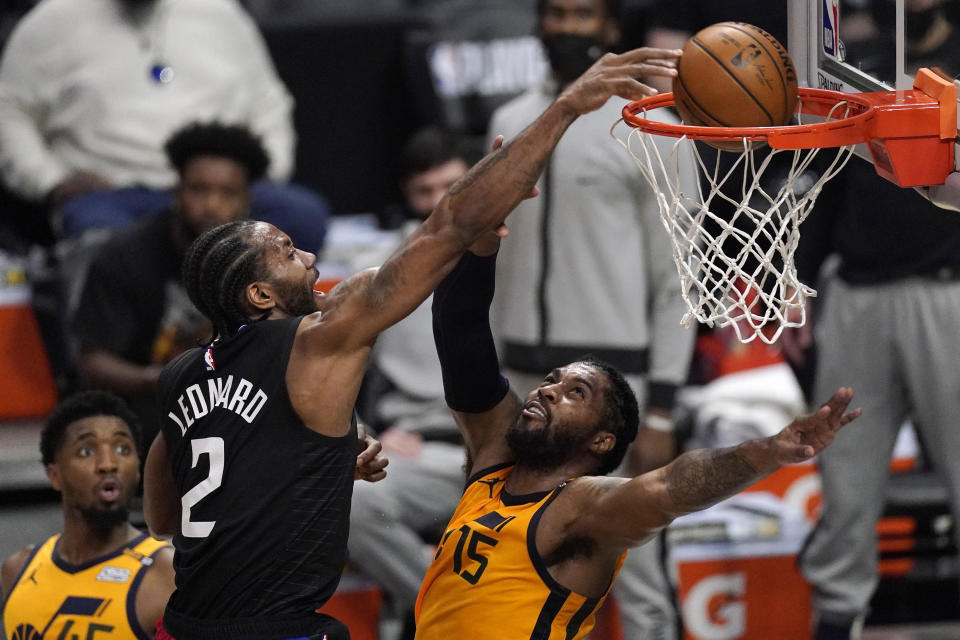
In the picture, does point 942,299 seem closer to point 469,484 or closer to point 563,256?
point 563,256

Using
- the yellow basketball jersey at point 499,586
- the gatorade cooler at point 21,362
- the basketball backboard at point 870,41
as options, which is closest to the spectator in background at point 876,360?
the basketball backboard at point 870,41

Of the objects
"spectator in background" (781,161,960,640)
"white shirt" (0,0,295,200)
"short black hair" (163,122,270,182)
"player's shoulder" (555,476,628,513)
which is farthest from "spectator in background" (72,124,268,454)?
"player's shoulder" (555,476,628,513)

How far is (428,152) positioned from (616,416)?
2.65 m

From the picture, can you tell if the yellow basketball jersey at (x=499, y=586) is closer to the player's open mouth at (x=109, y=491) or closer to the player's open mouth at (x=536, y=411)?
the player's open mouth at (x=536, y=411)

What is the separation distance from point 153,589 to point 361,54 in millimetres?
5056

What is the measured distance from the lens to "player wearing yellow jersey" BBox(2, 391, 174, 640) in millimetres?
4324

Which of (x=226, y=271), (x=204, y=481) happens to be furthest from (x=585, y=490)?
(x=226, y=271)

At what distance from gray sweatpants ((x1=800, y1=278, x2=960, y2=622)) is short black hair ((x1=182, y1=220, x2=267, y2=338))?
2793 mm

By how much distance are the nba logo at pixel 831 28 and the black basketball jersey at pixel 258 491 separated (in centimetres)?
184

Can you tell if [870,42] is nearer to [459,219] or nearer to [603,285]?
[459,219]

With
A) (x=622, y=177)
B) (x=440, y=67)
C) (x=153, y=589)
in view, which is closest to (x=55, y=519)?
(x=153, y=589)

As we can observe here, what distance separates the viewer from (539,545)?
400cm

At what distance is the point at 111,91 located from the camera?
23.6 ft

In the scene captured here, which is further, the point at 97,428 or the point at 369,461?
the point at 97,428
